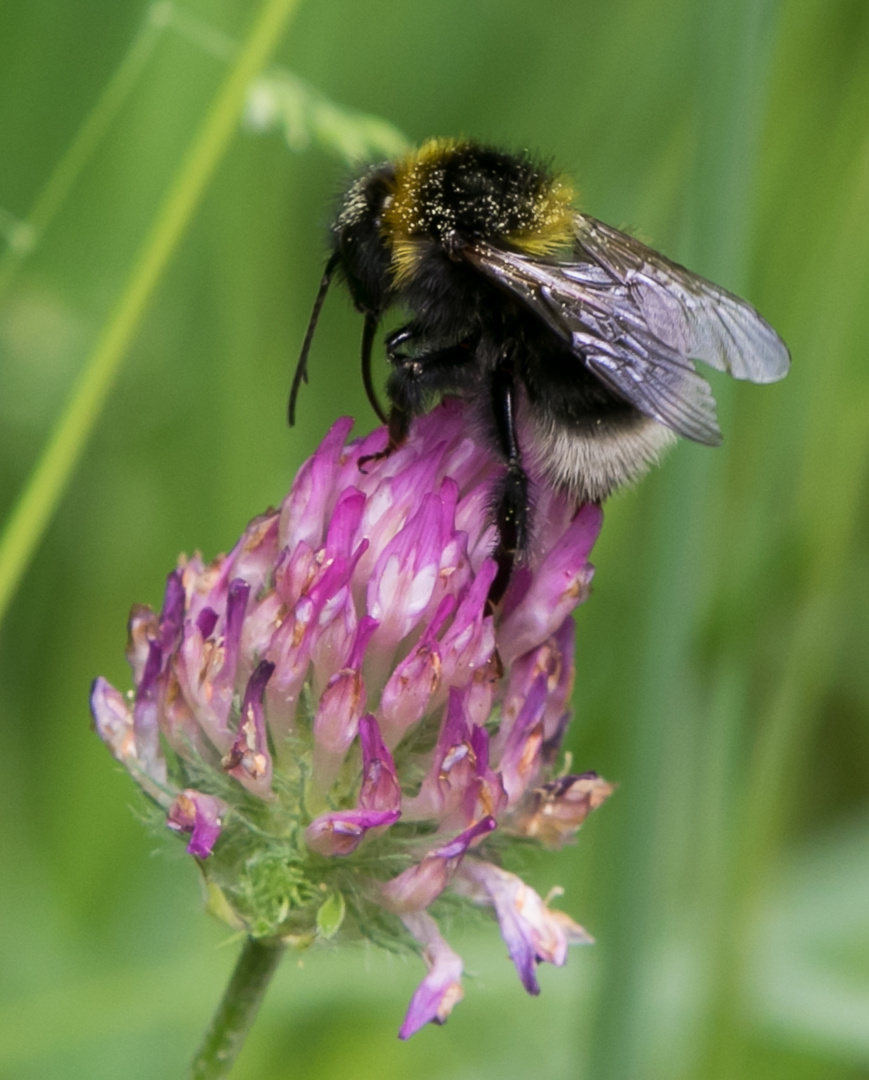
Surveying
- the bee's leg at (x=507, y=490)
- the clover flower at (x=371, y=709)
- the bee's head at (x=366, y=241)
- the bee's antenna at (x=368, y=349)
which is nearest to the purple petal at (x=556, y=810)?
the clover flower at (x=371, y=709)

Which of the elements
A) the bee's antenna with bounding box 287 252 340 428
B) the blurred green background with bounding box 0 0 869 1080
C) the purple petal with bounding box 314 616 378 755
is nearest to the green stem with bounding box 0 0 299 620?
the blurred green background with bounding box 0 0 869 1080

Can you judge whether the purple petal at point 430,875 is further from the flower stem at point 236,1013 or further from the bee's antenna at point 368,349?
the bee's antenna at point 368,349

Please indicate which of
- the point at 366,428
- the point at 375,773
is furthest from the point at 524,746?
the point at 366,428

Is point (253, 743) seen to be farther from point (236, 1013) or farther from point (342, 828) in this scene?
point (236, 1013)

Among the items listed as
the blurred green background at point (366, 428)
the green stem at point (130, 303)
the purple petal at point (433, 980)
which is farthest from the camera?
the blurred green background at point (366, 428)

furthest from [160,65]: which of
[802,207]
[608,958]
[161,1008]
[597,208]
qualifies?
[608,958]

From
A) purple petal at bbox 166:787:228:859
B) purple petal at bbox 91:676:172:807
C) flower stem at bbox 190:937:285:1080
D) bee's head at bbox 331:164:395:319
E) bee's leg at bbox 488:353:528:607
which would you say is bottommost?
flower stem at bbox 190:937:285:1080

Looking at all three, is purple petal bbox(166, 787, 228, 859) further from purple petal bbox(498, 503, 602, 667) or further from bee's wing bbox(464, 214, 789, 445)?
bee's wing bbox(464, 214, 789, 445)
